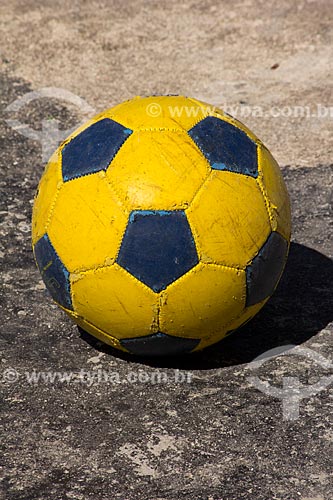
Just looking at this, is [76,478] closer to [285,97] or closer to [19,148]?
[19,148]

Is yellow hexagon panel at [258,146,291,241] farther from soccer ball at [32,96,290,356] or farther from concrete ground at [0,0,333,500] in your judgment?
concrete ground at [0,0,333,500]

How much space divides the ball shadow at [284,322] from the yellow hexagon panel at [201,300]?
1.23 ft

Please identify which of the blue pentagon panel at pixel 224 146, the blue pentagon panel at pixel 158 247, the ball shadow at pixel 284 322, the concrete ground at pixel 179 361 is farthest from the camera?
the ball shadow at pixel 284 322

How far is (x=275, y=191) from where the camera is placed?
4.48m

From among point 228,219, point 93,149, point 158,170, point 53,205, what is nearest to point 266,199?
point 228,219

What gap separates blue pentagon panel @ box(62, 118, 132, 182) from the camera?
4.32 m

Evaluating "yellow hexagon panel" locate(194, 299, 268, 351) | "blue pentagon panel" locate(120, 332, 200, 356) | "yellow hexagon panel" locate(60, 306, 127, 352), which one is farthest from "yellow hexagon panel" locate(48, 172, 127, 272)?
"yellow hexagon panel" locate(194, 299, 268, 351)

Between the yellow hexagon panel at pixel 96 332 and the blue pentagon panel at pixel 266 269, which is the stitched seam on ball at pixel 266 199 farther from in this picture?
the yellow hexagon panel at pixel 96 332

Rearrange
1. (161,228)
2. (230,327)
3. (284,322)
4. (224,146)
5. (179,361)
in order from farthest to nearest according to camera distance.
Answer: (284,322), (179,361), (230,327), (224,146), (161,228)

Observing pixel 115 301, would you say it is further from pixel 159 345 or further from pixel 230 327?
pixel 230 327

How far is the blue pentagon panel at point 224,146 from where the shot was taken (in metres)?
4.32

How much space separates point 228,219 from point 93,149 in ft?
2.48

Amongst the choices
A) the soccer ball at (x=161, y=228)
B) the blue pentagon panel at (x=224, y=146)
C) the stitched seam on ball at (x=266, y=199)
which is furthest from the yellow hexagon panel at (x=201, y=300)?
the blue pentagon panel at (x=224, y=146)

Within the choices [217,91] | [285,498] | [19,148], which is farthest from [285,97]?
[285,498]
